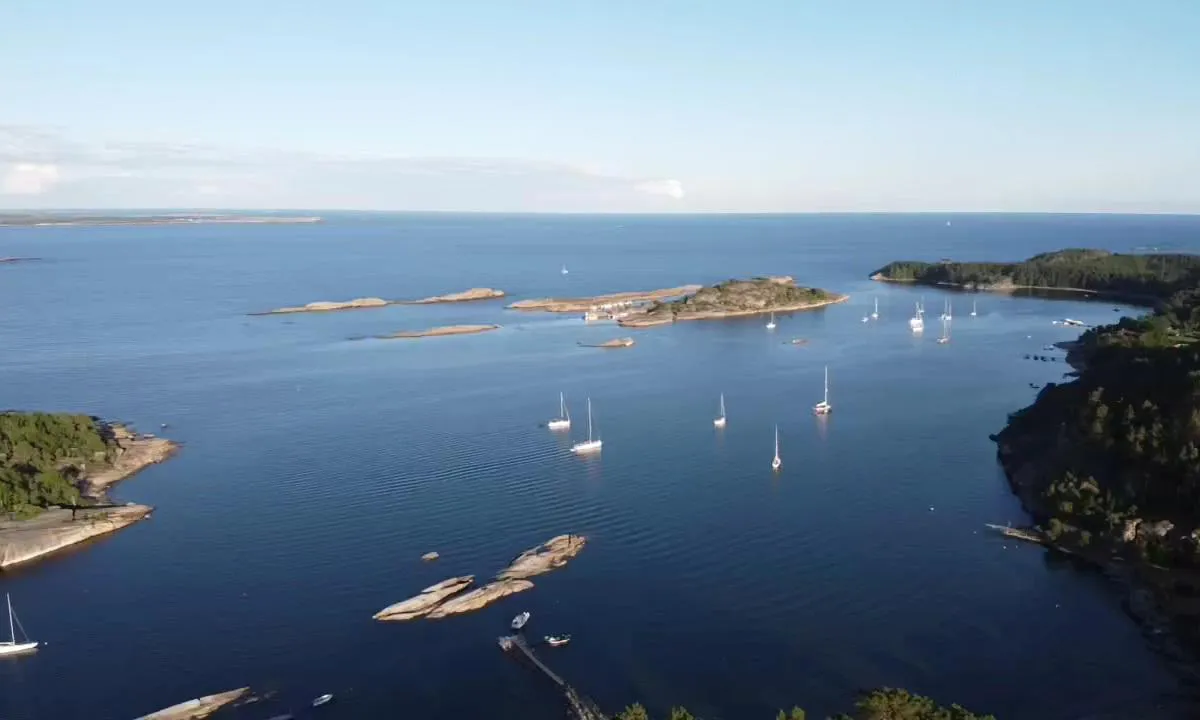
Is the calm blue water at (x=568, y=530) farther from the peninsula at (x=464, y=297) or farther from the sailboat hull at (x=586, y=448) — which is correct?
the peninsula at (x=464, y=297)

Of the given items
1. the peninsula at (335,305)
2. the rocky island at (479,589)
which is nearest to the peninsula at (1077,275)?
the peninsula at (335,305)

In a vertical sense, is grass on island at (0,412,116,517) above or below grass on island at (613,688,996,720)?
above

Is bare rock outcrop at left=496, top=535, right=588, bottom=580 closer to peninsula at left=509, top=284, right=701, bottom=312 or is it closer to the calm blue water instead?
the calm blue water

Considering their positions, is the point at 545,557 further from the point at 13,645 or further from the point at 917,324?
the point at 917,324

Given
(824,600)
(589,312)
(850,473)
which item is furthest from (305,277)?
(824,600)


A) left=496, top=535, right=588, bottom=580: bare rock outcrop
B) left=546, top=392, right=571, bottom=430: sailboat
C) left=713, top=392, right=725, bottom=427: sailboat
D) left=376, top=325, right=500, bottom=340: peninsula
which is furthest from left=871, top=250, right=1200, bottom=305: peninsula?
left=496, top=535, right=588, bottom=580: bare rock outcrop

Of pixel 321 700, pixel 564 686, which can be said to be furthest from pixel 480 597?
pixel 321 700
